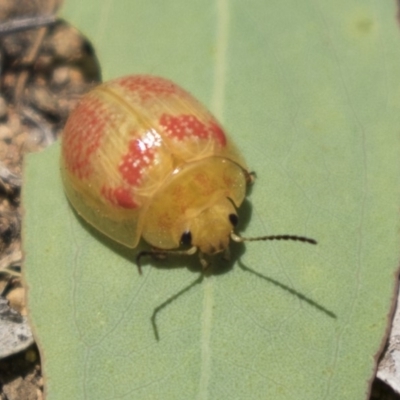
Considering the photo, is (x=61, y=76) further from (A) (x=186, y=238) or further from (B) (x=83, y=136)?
(A) (x=186, y=238)

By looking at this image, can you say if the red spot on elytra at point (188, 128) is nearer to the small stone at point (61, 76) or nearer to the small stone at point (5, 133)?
the small stone at point (5, 133)

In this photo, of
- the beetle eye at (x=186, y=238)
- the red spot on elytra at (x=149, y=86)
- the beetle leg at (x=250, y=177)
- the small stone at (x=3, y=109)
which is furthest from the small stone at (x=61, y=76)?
the beetle eye at (x=186, y=238)

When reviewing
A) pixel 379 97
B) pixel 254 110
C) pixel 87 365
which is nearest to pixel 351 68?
pixel 379 97

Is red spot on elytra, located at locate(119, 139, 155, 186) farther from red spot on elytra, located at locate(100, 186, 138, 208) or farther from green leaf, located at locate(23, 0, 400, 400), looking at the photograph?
green leaf, located at locate(23, 0, 400, 400)

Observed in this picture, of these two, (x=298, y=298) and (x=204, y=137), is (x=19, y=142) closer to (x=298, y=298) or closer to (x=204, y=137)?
(x=204, y=137)

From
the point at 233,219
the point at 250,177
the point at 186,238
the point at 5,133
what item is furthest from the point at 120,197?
the point at 5,133

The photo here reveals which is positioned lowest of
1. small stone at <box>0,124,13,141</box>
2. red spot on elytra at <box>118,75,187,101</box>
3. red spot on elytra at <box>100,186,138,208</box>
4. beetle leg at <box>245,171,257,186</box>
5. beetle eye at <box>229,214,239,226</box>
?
small stone at <box>0,124,13,141</box>

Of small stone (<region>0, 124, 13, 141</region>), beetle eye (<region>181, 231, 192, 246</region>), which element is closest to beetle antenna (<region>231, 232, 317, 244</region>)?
beetle eye (<region>181, 231, 192, 246</region>)
